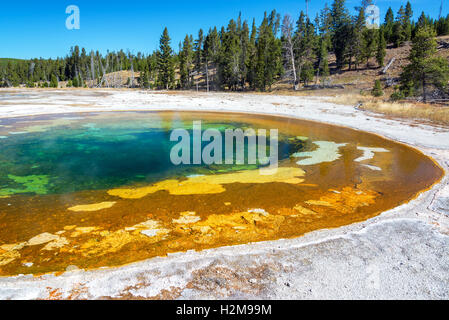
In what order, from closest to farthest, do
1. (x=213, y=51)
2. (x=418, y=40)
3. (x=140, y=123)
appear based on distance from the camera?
(x=140, y=123), (x=418, y=40), (x=213, y=51)

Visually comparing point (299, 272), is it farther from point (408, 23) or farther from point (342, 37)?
point (408, 23)

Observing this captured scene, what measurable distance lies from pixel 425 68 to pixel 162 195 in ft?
70.8

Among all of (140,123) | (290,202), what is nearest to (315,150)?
(290,202)

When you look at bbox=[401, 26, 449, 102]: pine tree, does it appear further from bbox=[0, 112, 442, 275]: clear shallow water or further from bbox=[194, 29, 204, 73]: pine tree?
bbox=[194, 29, 204, 73]: pine tree

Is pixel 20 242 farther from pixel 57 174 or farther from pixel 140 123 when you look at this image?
pixel 140 123

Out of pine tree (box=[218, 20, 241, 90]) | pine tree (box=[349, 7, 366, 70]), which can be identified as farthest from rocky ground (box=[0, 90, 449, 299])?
pine tree (box=[218, 20, 241, 90])

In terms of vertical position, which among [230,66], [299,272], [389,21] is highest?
[389,21]

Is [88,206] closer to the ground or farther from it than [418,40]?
closer to the ground

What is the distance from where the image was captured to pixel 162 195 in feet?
19.7

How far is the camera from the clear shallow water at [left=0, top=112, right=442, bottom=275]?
4.05 meters

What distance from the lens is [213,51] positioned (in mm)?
52406

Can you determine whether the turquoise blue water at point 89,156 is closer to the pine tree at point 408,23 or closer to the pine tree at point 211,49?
the pine tree at point 211,49

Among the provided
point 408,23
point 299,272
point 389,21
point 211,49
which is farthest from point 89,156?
point 389,21
